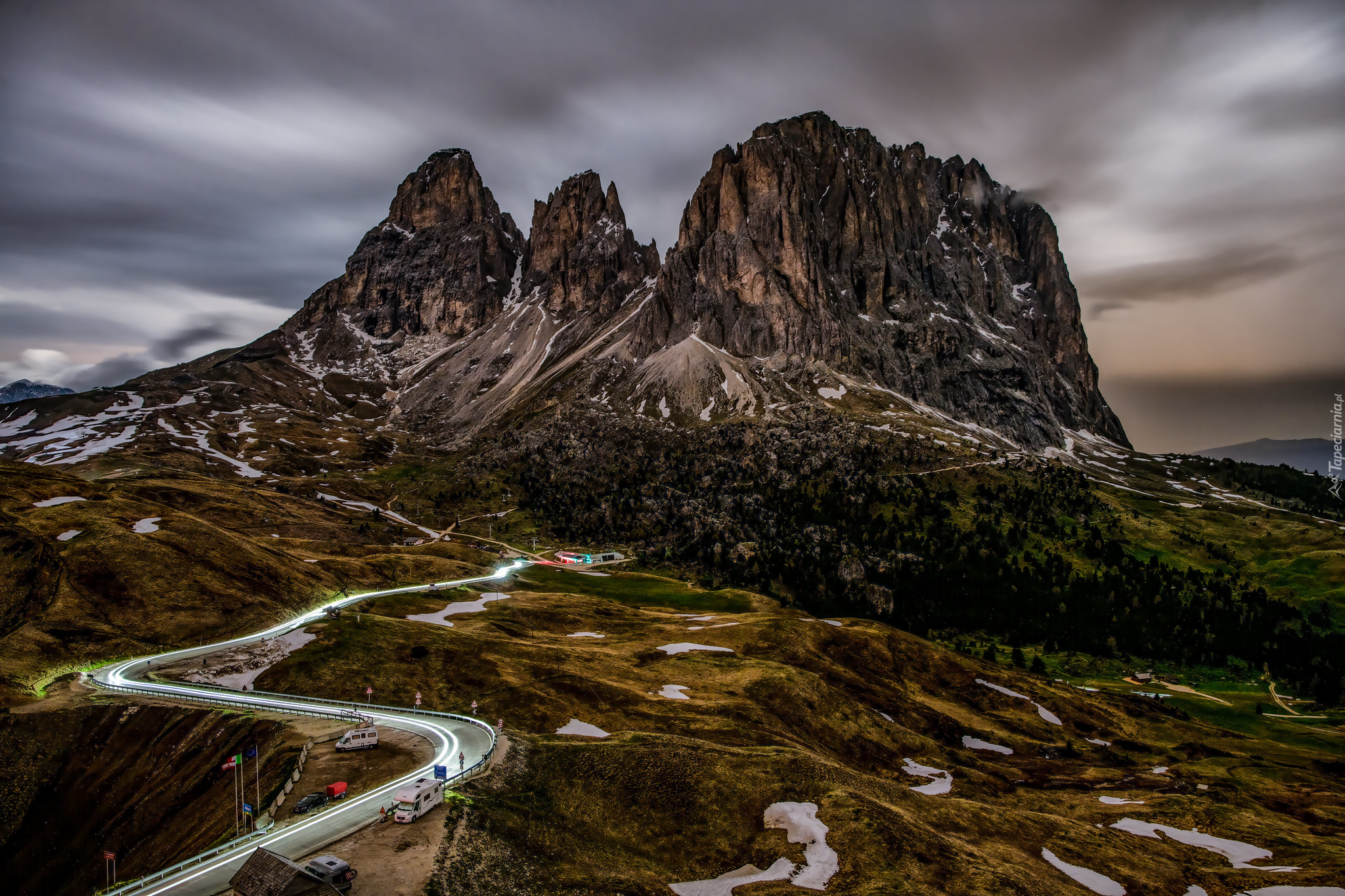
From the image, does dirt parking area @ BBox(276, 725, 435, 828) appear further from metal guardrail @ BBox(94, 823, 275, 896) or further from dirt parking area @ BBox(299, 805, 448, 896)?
dirt parking area @ BBox(299, 805, 448, 896)

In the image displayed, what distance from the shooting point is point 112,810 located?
41.0 metres

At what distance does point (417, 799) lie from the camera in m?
34.7

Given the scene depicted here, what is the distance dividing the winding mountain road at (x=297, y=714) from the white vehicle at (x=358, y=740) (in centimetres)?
397

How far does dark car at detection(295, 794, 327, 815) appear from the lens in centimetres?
3625

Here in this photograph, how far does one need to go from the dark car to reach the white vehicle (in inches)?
246

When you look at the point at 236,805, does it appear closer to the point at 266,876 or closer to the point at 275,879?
the point at 266,876

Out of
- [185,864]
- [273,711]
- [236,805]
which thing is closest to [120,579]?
[273,711]

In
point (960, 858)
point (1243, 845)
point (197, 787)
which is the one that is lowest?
point (1243, 845)

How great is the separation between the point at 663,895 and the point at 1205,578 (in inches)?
8648

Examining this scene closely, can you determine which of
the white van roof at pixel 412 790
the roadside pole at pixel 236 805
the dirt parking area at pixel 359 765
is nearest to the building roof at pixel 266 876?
the white van roof at pixel 412 790

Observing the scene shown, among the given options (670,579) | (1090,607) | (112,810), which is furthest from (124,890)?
(1090,607)

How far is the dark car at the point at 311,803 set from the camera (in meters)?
36.2

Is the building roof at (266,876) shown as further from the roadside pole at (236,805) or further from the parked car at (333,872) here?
the roadside pole at (236,805)

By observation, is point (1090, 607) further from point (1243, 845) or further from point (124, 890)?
point (124, 890)
